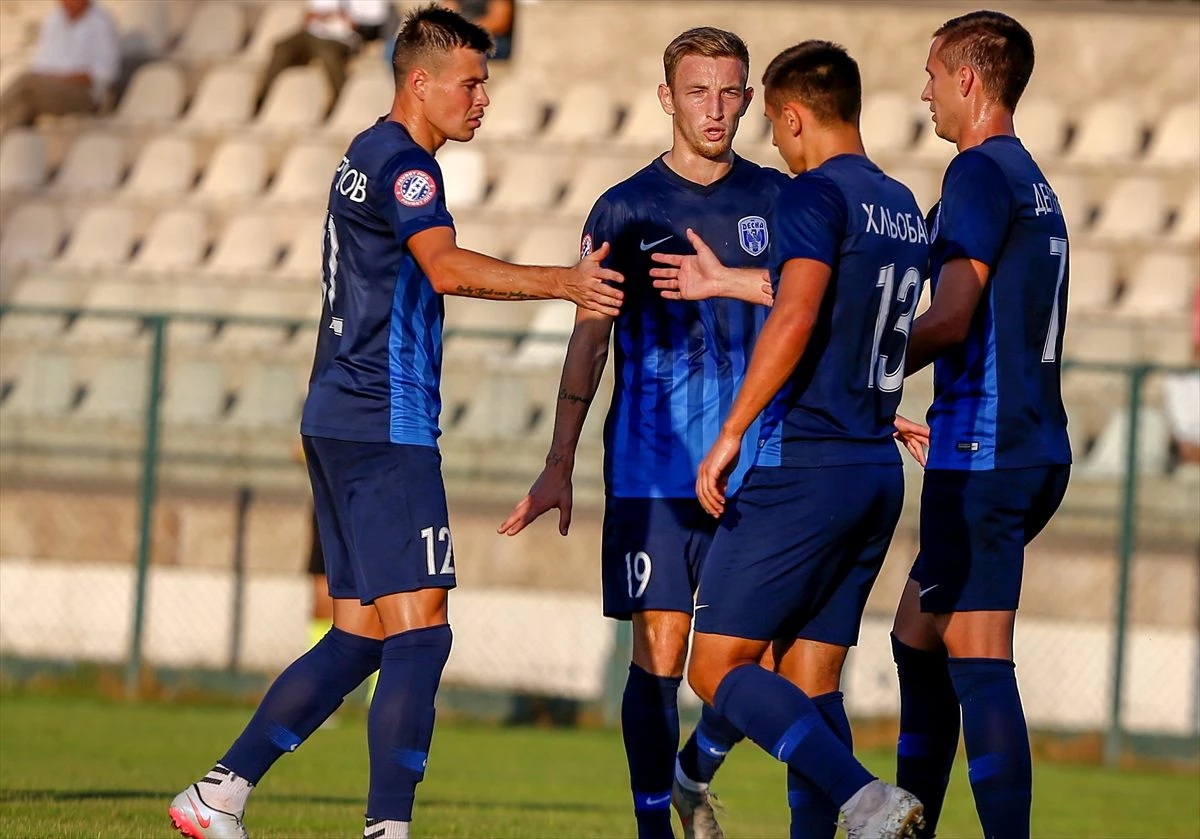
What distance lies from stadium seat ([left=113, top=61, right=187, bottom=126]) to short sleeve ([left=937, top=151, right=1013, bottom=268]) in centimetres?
1446

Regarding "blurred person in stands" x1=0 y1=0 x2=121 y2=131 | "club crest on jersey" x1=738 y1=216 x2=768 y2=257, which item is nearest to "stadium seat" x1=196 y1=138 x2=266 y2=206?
"blurred person in stands" x1=0 y1=0 x2=121 y2=131

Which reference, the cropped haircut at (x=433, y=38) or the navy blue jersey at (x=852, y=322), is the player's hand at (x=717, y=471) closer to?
the navy blue jersey at (x=852, y=322)

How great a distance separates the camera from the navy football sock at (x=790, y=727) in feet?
17.3


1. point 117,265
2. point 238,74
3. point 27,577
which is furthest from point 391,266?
point 238,74

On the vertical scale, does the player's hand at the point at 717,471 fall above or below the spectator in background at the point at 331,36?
below

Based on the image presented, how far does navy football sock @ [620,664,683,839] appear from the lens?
20.4 ft

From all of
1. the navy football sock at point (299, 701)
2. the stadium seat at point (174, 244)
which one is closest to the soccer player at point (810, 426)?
the navy football sock at point (299, 701)

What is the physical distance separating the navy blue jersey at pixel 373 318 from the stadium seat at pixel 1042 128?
12160mm

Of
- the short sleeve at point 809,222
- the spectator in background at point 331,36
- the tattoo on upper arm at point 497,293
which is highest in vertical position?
the spectator in background at point 331,36

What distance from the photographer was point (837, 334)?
5.53 metres

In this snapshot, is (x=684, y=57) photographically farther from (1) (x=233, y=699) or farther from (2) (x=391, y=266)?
(1) (x=233, y=699)

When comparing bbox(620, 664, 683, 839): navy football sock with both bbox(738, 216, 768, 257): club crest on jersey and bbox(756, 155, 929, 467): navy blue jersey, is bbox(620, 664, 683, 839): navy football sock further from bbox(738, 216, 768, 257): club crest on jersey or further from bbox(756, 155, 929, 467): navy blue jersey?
bbox(738, 216, 768, 257): club crest on jersey

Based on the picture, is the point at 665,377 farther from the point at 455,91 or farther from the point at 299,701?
the point at 299,701

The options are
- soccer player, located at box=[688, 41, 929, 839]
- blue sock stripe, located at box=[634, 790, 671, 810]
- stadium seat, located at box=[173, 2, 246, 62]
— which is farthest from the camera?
stadium seat, located at box=[173, 2, 246, 62]
